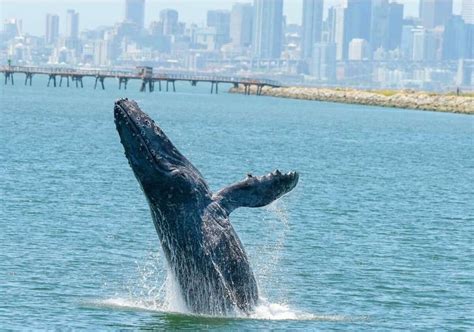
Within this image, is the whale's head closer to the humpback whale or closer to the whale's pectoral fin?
the humpback whale

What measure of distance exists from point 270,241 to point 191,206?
12.9 meters

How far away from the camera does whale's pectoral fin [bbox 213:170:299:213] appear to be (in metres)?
20.5

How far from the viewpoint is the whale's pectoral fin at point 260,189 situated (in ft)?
67.1

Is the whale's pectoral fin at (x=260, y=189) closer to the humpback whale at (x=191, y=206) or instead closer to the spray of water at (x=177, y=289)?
the humpback whale at (x=191, y=206)

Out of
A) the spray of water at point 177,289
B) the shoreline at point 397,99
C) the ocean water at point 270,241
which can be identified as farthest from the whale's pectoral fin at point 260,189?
the shoreline at point 397,99

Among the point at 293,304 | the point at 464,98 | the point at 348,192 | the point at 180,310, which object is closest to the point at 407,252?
the point at 293,304

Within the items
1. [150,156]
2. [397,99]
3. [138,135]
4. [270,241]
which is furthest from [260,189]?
[397,99]

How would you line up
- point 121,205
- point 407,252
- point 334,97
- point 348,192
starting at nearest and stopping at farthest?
point 407,252
point 121,205
point 348,192
point 334,97

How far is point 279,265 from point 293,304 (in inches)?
179

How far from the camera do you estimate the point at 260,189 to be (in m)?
20.5

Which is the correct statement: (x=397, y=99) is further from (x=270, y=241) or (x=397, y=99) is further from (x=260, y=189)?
(x=260, y=189)

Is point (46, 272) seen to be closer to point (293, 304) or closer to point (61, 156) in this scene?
point (293, 304)

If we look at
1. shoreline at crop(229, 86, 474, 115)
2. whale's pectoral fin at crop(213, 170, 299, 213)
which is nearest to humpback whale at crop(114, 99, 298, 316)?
whale's pectoral fin at crop(213, 170, 299, 213)

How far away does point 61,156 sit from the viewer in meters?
60.3
